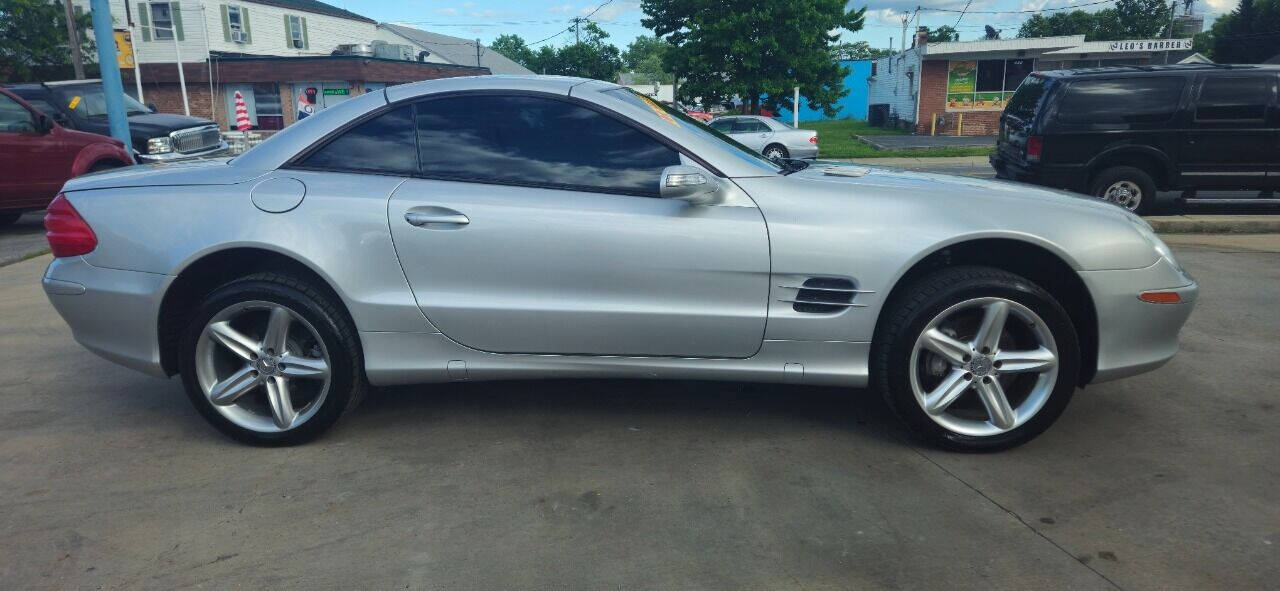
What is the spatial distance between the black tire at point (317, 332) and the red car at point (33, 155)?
8.23 m

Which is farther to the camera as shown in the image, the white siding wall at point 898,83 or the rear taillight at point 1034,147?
the white siding wall at point 898,83

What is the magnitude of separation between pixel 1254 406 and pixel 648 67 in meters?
147

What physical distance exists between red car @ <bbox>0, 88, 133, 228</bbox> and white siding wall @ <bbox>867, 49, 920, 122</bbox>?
102 feet

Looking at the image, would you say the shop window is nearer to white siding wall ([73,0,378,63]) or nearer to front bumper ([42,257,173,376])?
white siding wall ([73,0,378,63])

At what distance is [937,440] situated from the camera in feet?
11.9

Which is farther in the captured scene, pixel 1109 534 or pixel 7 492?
pixel 7 492

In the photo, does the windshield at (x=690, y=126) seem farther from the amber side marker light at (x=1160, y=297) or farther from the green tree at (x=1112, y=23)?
the green tree at (x=1112, y=23)

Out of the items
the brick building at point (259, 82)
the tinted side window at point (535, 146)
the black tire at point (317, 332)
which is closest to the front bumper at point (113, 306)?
the black tire at point (317, 332)

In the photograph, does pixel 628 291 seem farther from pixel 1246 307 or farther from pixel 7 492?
pixel 1246 307

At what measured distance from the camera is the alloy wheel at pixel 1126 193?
10.2 metres

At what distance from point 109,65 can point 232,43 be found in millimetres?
36385

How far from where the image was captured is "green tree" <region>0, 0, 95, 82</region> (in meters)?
36.3

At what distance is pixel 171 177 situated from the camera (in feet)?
12.7

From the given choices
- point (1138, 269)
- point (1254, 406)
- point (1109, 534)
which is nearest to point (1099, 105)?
point (1254, 406)
